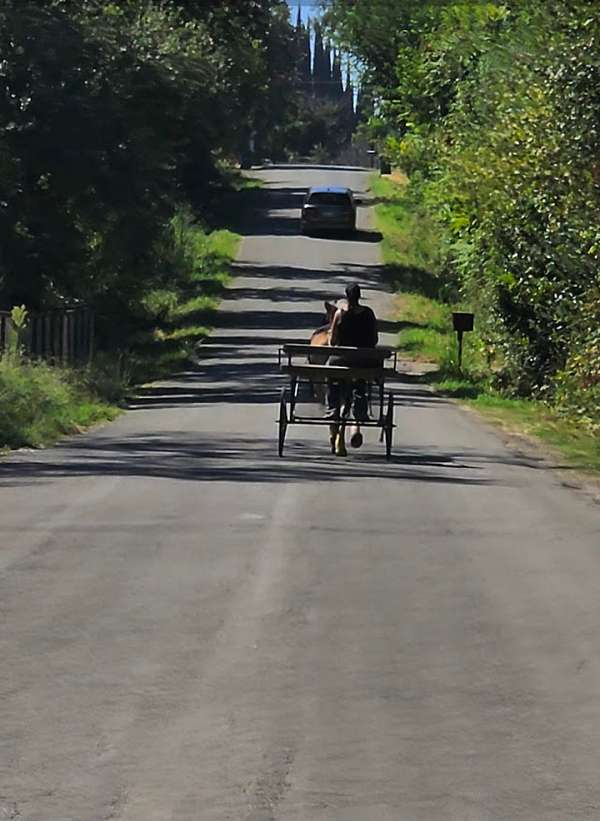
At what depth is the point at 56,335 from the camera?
1366 inches

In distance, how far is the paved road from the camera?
6801 millimetres

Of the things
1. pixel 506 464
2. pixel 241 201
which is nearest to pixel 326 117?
pixel 241 201

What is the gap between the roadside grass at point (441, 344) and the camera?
2592 cm

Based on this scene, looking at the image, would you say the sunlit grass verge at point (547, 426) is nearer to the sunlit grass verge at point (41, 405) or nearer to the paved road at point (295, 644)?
the paved road at point (295, 644)

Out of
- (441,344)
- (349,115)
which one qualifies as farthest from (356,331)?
(349,115)

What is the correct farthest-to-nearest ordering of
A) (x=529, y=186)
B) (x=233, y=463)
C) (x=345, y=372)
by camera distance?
(x=529, y=186)
(x=233, y=463)
(x=345, y=372)

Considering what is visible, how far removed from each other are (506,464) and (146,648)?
470 inches

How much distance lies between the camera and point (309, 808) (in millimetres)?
6477

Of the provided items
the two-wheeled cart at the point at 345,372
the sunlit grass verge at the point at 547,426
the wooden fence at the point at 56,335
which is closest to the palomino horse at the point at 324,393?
the two-wheeled cart at the point at 345,372

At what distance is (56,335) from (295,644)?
25.9 metres

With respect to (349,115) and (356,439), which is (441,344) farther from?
(349,115)

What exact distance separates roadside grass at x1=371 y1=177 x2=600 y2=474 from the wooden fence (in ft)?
23.3

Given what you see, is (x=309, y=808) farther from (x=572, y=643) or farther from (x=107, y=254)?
(x=107, y=254)

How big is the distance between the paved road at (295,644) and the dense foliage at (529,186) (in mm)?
9001
